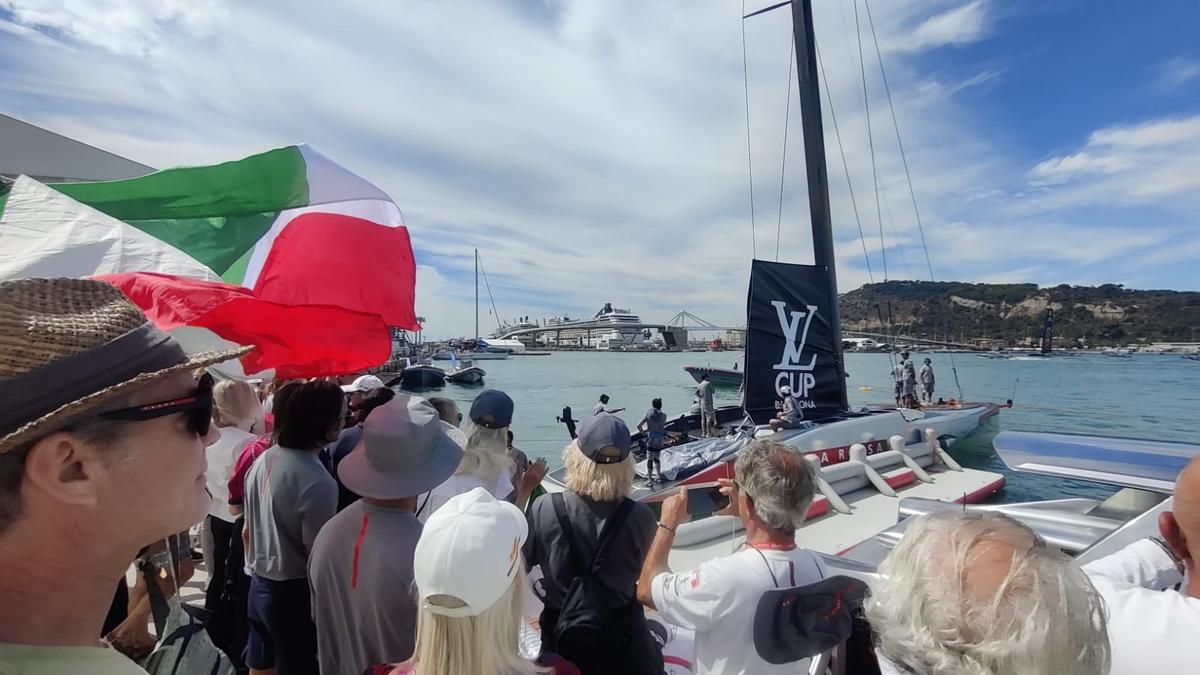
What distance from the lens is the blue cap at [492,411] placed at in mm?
2930

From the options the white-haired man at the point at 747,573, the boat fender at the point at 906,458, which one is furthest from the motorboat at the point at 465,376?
the white-haired man at the point at 747,573

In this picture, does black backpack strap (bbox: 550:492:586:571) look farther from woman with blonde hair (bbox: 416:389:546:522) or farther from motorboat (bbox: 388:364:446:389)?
motorboat (bbox: 388:364:446:389)

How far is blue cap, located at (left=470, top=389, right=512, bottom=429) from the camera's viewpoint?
2930 mm

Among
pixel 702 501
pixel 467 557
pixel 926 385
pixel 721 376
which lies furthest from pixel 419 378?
pixel 467 557

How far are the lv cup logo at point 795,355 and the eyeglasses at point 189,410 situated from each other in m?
8.32

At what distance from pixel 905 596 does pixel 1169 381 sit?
6901 cm

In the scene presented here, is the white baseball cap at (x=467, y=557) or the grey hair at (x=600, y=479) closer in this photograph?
the white baseball cap at (x=467, y=557)

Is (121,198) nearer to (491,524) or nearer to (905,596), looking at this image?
(491,524)

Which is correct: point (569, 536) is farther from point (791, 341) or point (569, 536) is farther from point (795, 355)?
point (795, 355)

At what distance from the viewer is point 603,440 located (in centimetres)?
215

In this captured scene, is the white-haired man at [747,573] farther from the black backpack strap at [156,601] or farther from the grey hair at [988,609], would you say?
the black backpack strap at [156,601]

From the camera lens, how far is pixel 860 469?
7684mm

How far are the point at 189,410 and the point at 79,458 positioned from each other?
0.17 meters

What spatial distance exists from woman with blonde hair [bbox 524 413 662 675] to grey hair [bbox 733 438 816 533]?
1.47 feet
